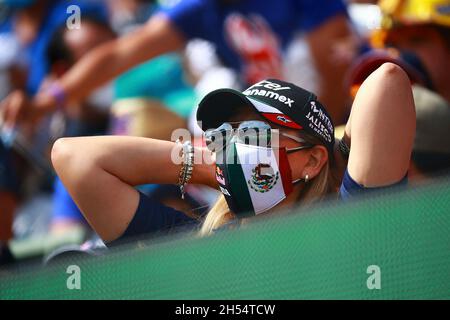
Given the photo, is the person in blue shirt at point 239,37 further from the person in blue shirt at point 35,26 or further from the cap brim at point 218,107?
the cap brim at point 218,107

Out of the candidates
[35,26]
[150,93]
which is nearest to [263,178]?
[150,93]

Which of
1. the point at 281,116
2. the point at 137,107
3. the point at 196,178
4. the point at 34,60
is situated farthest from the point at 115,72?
the point at 281,116

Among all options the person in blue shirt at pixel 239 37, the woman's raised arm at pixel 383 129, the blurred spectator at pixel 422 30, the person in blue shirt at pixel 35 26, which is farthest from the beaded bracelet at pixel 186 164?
the person in blue shirt at pixel 35 26

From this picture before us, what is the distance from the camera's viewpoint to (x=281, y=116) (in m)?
2.16

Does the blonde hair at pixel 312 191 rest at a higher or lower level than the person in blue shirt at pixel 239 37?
lower

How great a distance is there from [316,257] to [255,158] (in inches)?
11.3

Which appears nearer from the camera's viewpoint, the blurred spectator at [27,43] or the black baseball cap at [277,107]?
the black baseball cap at [277,107]

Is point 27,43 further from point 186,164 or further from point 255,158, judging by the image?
point 255,158

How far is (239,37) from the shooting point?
412cm

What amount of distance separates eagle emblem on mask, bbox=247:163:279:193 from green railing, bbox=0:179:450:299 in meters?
0.08

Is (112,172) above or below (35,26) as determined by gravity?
below

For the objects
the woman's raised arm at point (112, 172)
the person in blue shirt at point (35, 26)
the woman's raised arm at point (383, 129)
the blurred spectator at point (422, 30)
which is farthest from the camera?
the person in blue shirt at point (35, 26)

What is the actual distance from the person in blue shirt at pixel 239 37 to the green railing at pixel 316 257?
6.24ft

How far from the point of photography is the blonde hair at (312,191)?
2221 millimetres
